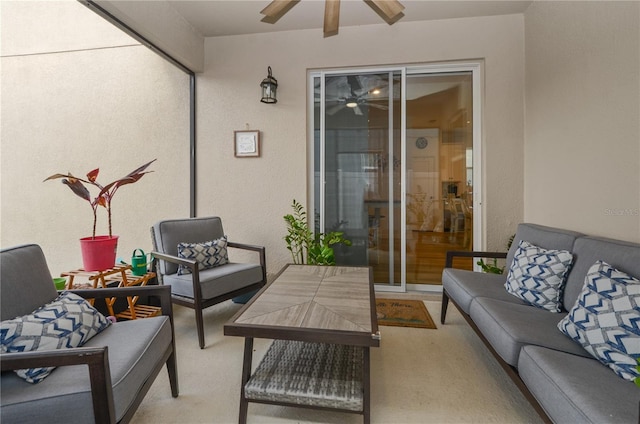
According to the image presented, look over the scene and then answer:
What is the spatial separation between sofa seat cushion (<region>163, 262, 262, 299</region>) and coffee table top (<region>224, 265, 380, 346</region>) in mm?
490

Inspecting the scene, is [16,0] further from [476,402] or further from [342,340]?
[476,402]

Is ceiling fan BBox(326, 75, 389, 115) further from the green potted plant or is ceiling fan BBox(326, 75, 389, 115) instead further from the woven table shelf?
→ the woven table shelf

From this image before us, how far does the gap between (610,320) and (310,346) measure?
56.0 inches

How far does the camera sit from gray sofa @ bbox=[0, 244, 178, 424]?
0.95 m

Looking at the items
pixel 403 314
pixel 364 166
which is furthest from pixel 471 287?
pixel 364 166

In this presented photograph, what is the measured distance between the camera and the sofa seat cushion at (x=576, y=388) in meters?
0.92

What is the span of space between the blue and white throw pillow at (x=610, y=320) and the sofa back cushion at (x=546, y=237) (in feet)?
1.58

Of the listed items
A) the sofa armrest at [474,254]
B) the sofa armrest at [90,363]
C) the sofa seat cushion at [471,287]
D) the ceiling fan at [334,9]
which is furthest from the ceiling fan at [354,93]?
the sofa armrest at [90,363]

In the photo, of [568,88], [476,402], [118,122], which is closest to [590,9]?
[568,88]

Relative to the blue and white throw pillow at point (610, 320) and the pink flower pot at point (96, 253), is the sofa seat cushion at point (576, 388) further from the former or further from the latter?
the pink flower pot at point (96, 253)

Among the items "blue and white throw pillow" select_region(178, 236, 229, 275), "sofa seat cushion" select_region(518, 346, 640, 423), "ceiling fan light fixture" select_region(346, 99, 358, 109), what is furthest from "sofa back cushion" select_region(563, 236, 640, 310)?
"blue and white throw pillow" select_region(178, 236, 229, 275)

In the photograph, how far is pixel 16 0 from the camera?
2.88 m

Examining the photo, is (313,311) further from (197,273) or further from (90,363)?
(197,273)

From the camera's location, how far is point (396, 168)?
10.8 feet
